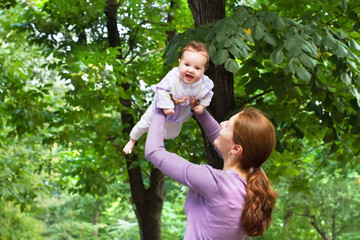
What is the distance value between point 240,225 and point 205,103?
65 cm

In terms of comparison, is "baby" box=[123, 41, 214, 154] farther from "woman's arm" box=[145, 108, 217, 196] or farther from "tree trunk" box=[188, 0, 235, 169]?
"tree trunk" box=[188, 0, 235, 169]

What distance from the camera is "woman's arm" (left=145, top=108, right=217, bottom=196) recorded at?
257 cm

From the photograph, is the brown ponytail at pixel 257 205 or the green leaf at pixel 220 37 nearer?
the brown ponytail at pixel 257 205

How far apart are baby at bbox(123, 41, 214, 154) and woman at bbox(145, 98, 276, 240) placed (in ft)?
0.26

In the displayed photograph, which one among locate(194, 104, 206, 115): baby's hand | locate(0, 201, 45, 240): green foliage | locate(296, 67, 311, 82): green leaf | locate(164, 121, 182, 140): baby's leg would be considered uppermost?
locate(296, 67, 311, 82): green leaf

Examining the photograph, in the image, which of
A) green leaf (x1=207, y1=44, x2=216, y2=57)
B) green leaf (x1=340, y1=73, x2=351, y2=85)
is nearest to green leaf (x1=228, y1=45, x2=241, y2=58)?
green leaf (x1=207, y1=44, x2=216, y2=57)

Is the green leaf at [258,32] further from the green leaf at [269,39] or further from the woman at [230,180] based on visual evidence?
the woman at [230,180]

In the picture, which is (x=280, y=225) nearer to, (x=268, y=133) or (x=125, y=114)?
(x=125, y=114)

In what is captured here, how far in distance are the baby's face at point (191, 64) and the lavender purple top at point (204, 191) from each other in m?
0.22

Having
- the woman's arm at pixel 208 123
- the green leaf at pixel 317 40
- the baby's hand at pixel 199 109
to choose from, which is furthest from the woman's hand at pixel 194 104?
the green leaf at pixel 317 40

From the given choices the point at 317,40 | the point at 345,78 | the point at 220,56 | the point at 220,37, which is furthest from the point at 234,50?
the point at 345,78

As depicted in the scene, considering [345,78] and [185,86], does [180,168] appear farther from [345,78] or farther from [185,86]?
[345,78]

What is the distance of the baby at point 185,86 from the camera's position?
2777mm

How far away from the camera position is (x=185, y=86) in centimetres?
286
